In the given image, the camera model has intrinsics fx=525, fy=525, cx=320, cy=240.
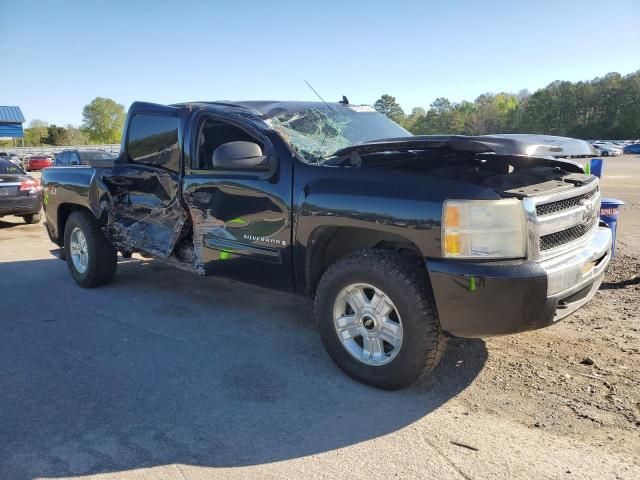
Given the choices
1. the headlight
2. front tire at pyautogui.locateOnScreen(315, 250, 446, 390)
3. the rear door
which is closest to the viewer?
the headlight

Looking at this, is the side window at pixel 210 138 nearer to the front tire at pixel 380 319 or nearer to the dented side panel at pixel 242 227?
the dented side panel at pixel 242 227

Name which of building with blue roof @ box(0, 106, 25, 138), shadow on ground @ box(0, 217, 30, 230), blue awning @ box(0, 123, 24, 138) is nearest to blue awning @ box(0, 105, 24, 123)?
building with blue roof @ box(0, 106, 25, 138)

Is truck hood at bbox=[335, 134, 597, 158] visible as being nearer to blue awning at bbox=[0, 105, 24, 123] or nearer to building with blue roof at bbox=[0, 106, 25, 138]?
building with blue roof at bbox=[0, 106, 25, 138]

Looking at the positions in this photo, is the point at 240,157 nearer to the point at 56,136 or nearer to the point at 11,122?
the point at 11,122

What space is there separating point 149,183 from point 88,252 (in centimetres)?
130

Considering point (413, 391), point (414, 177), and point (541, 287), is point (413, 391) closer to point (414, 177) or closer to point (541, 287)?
point (541, 287)

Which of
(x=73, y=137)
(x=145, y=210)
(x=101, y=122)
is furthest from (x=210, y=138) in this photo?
(x=101, y=122)

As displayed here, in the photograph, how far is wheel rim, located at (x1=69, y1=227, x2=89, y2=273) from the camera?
19.6 feet

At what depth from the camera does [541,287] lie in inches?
115

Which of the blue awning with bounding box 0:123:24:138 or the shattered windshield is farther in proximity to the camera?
the blue awning with bounding box 0:123:24:138

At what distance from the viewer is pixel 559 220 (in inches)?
128

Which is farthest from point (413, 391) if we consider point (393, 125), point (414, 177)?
point (393, 125)

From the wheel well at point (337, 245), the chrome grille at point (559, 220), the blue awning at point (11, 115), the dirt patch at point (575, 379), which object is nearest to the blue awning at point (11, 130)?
the blue awning at point (11, 115)

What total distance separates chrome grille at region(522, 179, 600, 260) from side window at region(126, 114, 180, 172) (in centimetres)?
312
